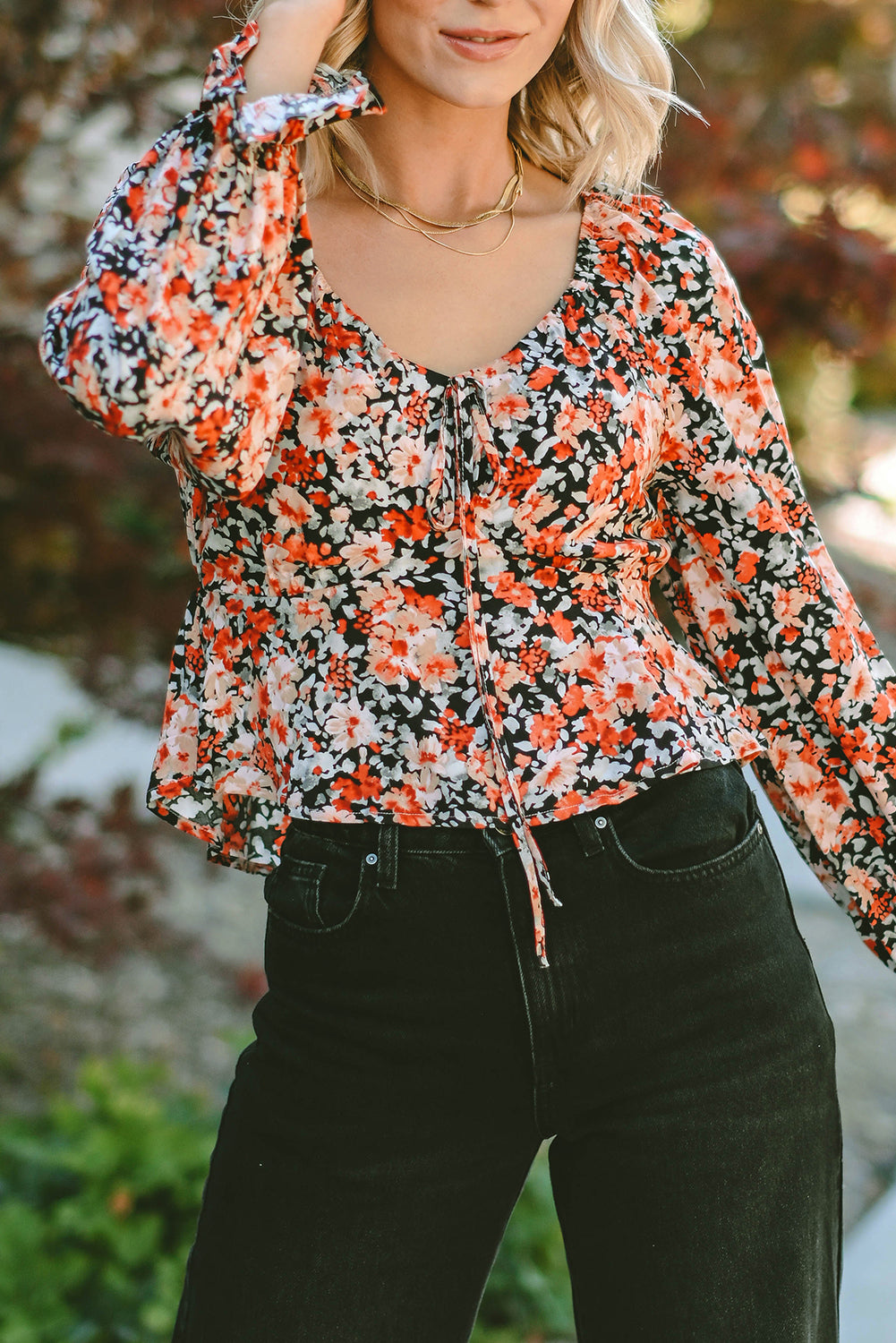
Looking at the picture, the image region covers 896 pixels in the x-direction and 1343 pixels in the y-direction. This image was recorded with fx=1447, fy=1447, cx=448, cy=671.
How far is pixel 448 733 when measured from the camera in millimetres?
1608

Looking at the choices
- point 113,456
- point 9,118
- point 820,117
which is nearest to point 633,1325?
point 113,456

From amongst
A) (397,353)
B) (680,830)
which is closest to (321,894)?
(680,830)

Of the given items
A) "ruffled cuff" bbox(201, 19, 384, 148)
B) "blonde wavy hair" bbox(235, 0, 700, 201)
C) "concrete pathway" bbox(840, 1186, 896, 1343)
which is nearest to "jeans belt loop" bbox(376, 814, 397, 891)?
"ruffled cuff" bbox(201, 19, 384, 148)

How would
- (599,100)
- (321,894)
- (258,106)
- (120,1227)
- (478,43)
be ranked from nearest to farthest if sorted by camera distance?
(258,106)
(321,894)
(478,43)
(599,100)
(120,1227)

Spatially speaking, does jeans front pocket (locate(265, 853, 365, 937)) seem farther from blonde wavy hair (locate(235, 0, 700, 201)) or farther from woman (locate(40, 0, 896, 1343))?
blonde wavy hair (locate(235, 0, 700, 201))

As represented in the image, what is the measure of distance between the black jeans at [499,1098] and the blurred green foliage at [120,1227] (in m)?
1.26

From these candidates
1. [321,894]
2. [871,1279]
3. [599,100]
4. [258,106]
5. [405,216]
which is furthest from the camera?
[871,1279]

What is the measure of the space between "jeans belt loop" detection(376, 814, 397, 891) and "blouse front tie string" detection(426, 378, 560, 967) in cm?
13

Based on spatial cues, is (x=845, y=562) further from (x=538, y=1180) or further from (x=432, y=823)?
(x=432, y=823)

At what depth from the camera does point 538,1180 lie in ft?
10.6

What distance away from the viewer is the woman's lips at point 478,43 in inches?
66.7

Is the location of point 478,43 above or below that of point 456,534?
above

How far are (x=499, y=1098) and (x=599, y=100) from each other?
4.27ft

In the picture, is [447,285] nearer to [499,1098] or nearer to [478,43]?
[478,43]
